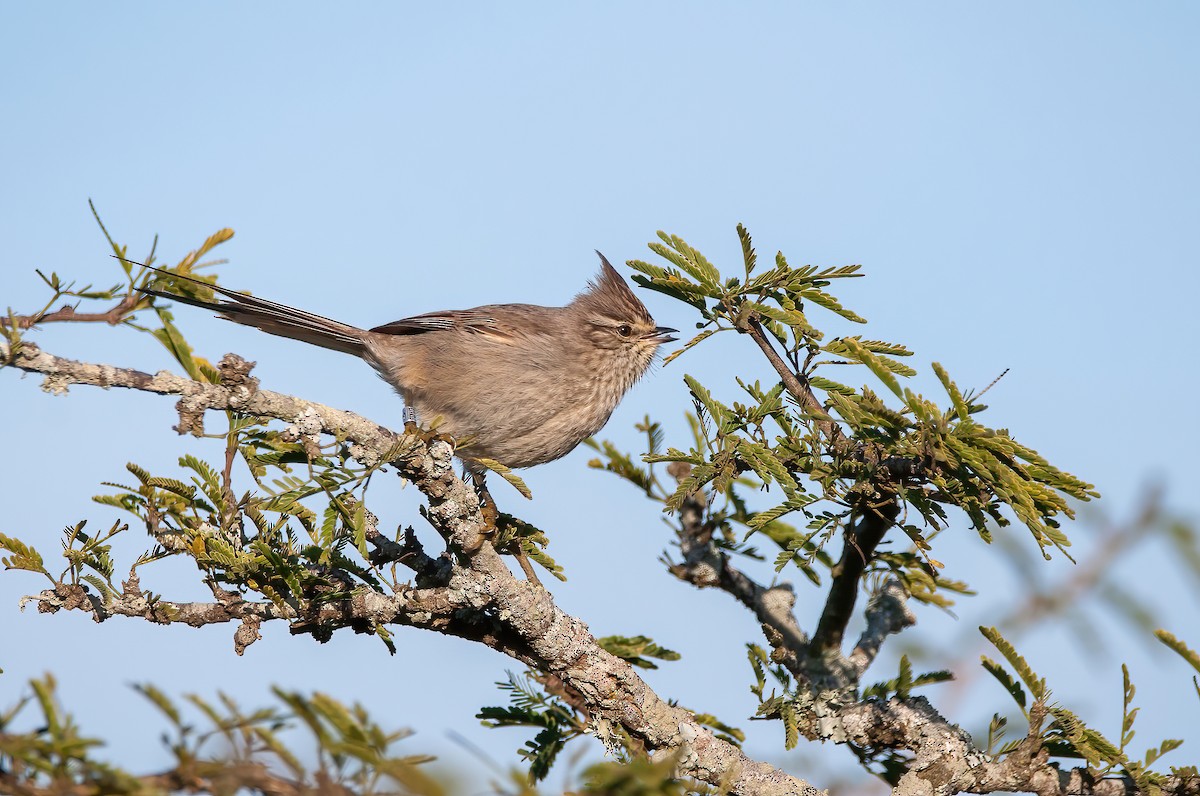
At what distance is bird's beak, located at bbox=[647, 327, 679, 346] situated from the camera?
7.62 meters

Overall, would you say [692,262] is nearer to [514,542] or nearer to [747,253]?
[747,253]

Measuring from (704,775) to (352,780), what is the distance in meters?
2.69

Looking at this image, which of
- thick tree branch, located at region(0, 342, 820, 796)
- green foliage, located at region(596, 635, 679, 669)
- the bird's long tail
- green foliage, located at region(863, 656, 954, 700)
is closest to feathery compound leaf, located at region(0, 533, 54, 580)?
thick tree branch, located at region(0, 342, 820, 796)

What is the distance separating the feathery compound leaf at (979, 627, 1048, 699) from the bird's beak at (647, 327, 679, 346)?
406 cm

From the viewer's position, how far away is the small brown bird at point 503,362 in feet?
21.2

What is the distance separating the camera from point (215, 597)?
14.4 ft

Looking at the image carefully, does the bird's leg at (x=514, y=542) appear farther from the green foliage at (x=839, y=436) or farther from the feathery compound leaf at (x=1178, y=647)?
the feathery compound leaf at (x=1178, y=647)

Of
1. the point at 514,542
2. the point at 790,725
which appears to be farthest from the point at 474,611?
the point at 790,725

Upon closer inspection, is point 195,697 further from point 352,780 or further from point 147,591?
point 147,591

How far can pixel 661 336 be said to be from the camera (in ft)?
25.2

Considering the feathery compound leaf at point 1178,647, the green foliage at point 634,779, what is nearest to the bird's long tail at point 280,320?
the green foliage at point 634,779

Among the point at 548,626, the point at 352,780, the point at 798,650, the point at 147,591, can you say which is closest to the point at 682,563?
the point at 798,650

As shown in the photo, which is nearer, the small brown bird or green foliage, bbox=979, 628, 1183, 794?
green foliage, bbox=979, 628, 1183, 794

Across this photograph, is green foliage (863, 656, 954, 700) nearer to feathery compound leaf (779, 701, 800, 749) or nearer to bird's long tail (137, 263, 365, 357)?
feathery compound leaf (779, 701, 800, 749)
